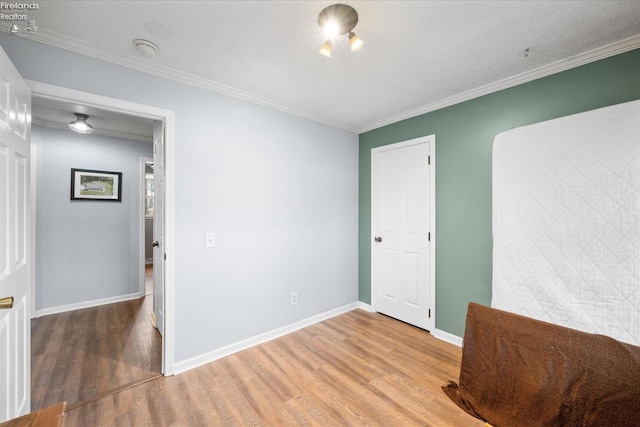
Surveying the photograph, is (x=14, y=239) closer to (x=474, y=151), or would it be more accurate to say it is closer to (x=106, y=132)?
(x=106, y=132)

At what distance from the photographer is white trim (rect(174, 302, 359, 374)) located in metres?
2.26

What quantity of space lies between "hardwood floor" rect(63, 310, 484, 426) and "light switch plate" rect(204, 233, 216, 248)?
1.01m

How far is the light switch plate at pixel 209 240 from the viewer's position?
2369 mm

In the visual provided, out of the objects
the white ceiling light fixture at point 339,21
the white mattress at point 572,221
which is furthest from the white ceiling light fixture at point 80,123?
the white mattress at point 572,221

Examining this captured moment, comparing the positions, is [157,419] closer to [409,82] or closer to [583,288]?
[583,288]

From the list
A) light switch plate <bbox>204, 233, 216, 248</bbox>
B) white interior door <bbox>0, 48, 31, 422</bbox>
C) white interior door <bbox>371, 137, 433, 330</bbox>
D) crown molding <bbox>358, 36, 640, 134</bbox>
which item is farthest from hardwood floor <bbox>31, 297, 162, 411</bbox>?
crown molding <bbox>358, 36, 640, 134</bbox>

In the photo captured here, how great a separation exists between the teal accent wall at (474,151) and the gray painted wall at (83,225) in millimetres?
3903

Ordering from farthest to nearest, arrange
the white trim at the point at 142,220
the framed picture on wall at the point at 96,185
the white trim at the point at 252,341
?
the white trim at the point at 142,220 < the framed picture on wall at the point at 96,185 < the white trim at the point at 252,341

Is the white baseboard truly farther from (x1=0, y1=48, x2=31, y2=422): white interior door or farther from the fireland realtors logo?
the fireland realtors logo

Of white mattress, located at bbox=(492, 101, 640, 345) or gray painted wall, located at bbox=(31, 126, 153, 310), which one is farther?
gray painted wall, located at bbox=(31, 126, 153, 310)

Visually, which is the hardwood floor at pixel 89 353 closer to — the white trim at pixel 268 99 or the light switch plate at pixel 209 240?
the light switch plate at pixel 209 240

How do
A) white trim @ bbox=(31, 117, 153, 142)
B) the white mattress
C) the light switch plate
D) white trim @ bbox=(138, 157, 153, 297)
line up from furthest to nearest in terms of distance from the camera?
1. white trim @ bbox=(138, 157, 153, 297)
2. white trim @ bbox=(31, 117, 153, 142)
3. the light switch plate
4. the white mattress

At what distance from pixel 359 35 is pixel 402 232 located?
6.88ft

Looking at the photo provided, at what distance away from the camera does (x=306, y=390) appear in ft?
6.58
